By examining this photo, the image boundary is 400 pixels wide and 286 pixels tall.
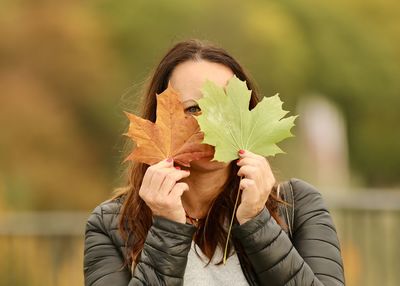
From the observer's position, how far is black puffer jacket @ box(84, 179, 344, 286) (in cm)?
309

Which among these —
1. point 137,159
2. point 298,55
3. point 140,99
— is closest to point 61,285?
point 140,99

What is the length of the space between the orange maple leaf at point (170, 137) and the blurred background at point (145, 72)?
20.6 ft

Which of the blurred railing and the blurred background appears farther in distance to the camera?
the blurred background

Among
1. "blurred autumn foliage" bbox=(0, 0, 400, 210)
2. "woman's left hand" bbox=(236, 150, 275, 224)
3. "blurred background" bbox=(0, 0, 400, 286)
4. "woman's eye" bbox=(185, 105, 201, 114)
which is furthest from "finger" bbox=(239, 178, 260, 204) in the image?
"blurred autumn foliage" bbox=(0, 0, 400, 210)

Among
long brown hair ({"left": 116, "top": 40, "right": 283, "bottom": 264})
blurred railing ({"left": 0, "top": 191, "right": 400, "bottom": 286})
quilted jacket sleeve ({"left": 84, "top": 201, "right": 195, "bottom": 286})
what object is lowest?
blurred railing ({"left": 0, "top": 191, "right": 400, "bottom": 286})

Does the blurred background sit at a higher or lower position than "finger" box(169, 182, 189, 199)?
higher

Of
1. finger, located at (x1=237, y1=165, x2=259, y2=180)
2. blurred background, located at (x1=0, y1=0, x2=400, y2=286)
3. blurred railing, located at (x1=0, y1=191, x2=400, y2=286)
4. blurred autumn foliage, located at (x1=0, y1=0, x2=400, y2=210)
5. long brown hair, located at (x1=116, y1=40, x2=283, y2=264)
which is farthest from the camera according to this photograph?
blurred autumn foliage, located at (x1=0, y1=0, x2=400, y2=210)

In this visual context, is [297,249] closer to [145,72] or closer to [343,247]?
[343,247]

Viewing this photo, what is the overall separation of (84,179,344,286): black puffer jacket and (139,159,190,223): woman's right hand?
59mm

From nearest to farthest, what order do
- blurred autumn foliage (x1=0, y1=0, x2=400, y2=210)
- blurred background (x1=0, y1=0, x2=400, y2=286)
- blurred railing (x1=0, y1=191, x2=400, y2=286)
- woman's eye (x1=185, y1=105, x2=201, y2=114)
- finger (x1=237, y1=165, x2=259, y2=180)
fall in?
finger (x1=237, y1=165, x2=259, y2=180) → woman's eye (x1=185, y1=105, x2=201, y2=114) → blurred railing (x1=0, y1=191, x2=400, y2=286) → blurred background (x1=0, y1=0, x2=400, y2=286) → blurred autumn foliage (x1=0, y1=0, x2=400, y2=210)

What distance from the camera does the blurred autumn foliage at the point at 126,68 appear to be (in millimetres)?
14969

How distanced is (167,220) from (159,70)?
50 cm

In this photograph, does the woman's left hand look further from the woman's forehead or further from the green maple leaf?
the woman's forehead

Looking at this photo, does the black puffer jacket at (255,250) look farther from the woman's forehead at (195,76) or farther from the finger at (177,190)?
the woman's forehead at (195,76)
